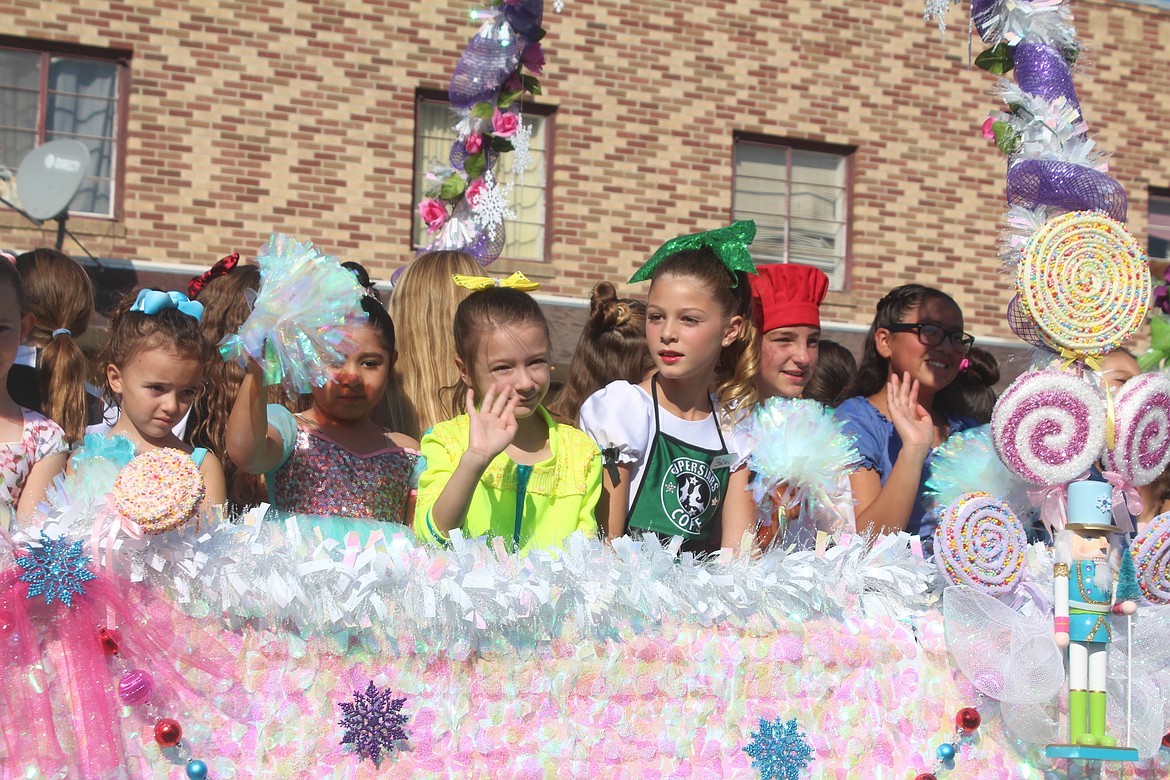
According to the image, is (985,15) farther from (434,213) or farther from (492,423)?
(434,213)

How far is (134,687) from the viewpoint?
7.57ft

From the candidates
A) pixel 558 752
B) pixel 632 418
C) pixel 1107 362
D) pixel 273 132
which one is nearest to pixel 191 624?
pixel 558 752

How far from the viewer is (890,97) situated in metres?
10.6

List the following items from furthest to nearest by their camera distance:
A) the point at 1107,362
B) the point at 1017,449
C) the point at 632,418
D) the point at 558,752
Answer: the point at 1107,362
the point at 632,418
the point at 1017,449
the point at 558,752

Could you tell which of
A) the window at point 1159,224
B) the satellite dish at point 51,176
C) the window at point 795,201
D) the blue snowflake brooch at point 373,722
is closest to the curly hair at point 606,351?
the blue snowflake brooch at point 373,722

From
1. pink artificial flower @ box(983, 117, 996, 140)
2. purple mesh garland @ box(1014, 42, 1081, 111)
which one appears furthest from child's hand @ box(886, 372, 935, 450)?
purple mesh garland @ box(1014, 42, 1081, 111)

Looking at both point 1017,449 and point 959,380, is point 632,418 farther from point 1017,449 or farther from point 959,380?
point 959,380

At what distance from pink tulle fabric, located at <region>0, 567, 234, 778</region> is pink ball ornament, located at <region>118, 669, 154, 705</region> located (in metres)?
0.02

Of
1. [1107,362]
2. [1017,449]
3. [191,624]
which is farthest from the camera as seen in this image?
[1107,362]

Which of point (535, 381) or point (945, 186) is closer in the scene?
point (535, 381)

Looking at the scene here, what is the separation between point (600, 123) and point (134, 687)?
313 inches

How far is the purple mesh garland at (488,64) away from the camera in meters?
4.80

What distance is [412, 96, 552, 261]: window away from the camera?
31.3 feet

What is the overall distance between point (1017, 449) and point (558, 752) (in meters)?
1.35
